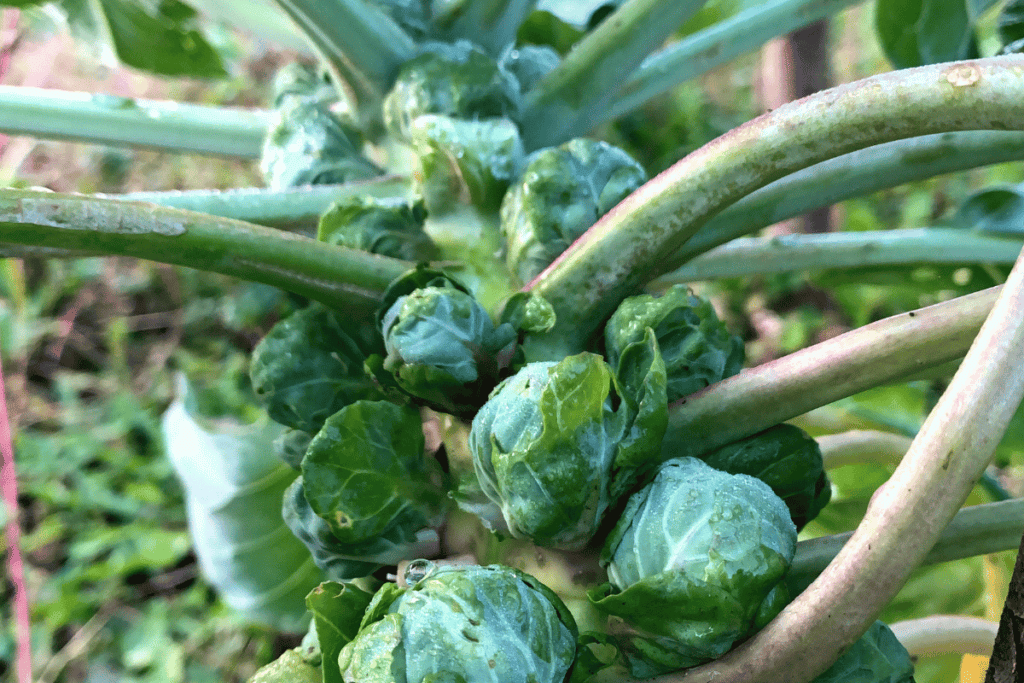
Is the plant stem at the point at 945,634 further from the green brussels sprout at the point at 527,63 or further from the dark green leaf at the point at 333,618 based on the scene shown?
the green brussels sprout at the point at 527,63

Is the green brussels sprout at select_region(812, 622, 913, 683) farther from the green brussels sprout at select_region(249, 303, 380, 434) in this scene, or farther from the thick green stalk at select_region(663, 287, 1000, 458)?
the green brussels sprout at select_region(249, 303, 380, 434)

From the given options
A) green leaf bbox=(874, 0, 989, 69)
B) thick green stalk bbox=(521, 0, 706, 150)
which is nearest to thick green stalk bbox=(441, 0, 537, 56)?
thick green stalk bbox=(521, 0, 706, 150)

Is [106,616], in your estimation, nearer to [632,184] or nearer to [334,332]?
[334,332]

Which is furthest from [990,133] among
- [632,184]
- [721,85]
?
[721,85]

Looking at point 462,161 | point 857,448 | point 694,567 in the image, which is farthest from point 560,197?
point 857,448

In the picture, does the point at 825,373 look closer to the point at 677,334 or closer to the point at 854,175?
the point at 677,334

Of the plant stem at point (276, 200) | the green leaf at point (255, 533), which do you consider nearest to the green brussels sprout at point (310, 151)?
the plant stem at point (276, 200)
